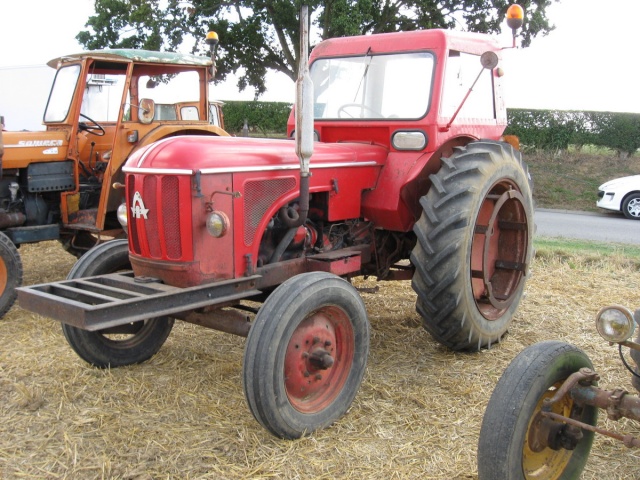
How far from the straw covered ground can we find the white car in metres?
8.90

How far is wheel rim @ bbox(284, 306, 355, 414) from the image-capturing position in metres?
3.36

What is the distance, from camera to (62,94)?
6.55m

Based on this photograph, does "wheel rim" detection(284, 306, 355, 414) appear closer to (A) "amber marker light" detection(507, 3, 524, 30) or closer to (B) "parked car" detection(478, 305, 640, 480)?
(B) "parked car" detection(478, 305, 640, 480)

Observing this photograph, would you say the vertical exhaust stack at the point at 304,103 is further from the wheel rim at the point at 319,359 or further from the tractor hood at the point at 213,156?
the wheel rim at the point at 319,359

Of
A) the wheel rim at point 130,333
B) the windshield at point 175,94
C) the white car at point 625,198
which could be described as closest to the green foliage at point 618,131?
the white car at point 625,198

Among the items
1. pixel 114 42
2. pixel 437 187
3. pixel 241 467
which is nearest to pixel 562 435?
pixel 241 467

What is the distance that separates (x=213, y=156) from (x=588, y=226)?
32.4 ft

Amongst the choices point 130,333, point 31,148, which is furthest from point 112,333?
point 31,148

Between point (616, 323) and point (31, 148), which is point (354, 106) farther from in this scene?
point (31, 148)

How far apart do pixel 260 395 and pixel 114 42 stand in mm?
15574

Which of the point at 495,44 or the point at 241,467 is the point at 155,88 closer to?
the point at 495,44

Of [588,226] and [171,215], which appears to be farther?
[588,226]

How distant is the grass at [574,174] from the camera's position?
1499cm

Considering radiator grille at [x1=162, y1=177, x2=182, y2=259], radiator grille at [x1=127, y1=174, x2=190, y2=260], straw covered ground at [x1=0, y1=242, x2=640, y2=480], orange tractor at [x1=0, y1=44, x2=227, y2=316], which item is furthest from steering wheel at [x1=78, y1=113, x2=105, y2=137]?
radiator grille at [x1=162, y1=177, x2=182, y2=259]
